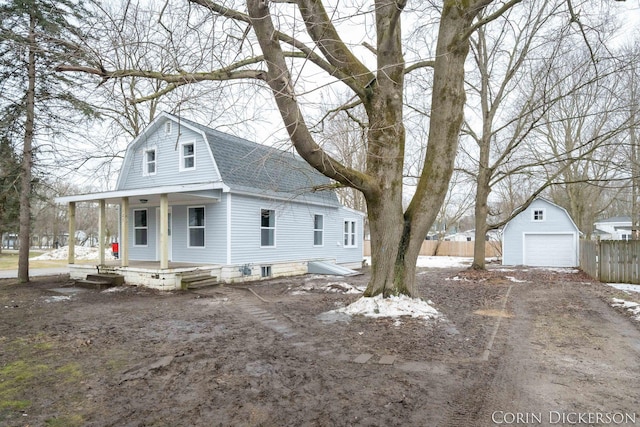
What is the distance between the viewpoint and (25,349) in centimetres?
534

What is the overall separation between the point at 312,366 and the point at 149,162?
12.8 metres

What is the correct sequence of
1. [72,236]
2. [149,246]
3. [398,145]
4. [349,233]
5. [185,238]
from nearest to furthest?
[398,145], [72,236], [185,238], [149,246], [349,233]

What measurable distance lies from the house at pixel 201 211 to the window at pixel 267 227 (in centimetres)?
4

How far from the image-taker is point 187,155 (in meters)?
14.0

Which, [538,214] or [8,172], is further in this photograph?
[538,214]

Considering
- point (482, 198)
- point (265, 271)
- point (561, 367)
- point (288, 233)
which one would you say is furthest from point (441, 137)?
point (482, 198)

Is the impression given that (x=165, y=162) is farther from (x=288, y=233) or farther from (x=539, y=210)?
(x=539, y=210)

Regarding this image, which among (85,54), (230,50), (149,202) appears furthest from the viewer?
(149,202)

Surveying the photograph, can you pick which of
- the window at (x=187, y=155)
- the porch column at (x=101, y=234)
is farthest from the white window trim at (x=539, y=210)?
the porch column at (x=101, y=234)

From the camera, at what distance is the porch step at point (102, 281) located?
11.7m

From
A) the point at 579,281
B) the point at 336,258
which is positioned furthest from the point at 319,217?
the point at 579,281

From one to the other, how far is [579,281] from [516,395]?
1224 cm

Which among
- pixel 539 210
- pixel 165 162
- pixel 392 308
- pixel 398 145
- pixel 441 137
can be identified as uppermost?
pixel 165 162

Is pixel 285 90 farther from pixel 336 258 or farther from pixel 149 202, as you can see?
pixel 336 258
